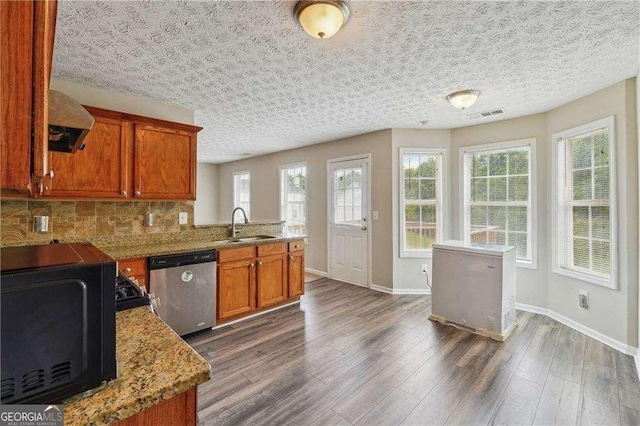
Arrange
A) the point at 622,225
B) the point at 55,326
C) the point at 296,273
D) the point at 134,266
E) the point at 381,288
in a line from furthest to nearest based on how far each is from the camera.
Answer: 1. the point at 381,288
2. the point at 296,273
3. the point at 622,225
4. the point at 134,266
5. the point at 55,326

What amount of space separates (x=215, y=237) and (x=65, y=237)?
1423 millimetres

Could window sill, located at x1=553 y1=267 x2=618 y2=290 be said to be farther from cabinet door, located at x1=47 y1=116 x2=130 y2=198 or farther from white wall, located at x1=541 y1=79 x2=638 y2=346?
cabinet door, located at x1=47 y1=116 x2=130 y2=198

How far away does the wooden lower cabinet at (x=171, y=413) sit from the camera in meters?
0.76

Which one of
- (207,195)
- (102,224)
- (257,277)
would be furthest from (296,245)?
(207,195)

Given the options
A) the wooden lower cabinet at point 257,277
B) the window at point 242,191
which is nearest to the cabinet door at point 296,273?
the wooden lower cabinet at point 257,277

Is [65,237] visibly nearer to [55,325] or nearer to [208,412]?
[208,412]

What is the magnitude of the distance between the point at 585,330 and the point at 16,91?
4368 mm

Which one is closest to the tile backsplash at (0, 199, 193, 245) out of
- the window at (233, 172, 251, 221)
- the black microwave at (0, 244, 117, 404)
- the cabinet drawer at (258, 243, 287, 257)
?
the cabinet drawer at (258, 243, 287, 257)

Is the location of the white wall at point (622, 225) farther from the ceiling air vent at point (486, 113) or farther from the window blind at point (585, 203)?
the ceiling air vent at point (486, 113)

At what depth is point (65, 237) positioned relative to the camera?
2656mm

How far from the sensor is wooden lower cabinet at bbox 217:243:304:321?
3.18m

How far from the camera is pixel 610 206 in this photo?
9.17ft

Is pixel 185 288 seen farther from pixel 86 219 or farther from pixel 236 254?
pixel 86 219

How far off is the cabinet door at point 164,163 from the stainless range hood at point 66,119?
1502mm
